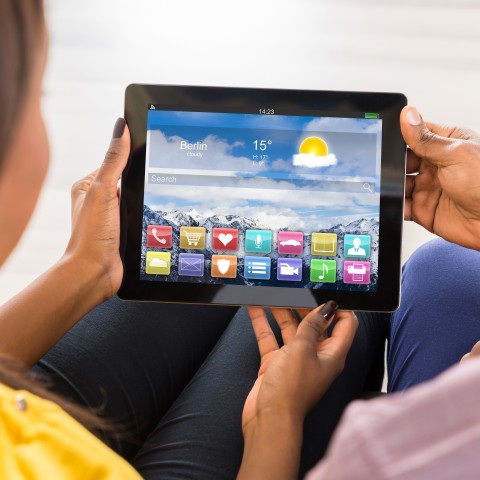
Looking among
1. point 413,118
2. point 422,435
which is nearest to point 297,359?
point 413,118

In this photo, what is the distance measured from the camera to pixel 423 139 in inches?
33.1

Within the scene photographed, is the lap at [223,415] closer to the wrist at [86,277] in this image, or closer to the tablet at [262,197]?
the tablet at [262,197]

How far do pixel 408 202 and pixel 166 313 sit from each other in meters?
0.42

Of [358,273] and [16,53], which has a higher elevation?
[16,53]

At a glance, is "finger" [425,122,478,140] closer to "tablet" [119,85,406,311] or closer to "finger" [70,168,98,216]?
"tablet" [119,85,406,311]

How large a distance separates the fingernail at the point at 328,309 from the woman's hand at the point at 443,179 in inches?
7.6

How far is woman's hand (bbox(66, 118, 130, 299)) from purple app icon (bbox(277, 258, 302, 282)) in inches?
9.3

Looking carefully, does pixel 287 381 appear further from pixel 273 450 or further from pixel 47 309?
pixel 47 309

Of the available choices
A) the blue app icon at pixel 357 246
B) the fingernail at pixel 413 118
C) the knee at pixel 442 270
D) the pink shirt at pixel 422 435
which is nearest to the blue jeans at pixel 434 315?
the knee at pixel 442 270

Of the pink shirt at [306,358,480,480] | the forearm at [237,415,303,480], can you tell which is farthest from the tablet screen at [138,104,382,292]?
the pink shirt at [306,358,480,480]

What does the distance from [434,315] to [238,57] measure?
3.30 feet

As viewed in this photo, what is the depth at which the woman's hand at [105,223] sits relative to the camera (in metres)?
0.88

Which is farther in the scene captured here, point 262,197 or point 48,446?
point 262,197

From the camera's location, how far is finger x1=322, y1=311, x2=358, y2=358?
0.83 metres
